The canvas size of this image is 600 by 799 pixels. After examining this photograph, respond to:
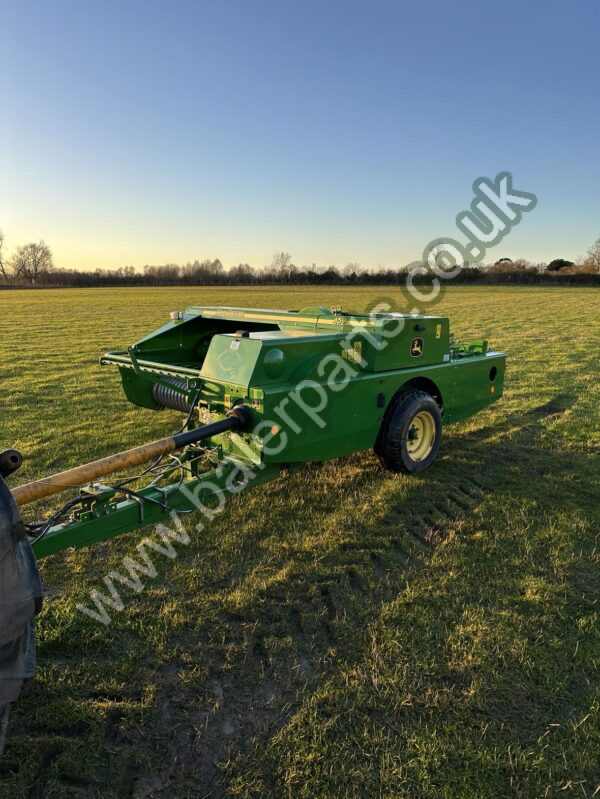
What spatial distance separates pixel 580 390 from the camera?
347 inches

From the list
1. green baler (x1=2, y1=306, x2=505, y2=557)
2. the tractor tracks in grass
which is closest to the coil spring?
green baler (x1=2, y1=306, x2=505, y2=557)

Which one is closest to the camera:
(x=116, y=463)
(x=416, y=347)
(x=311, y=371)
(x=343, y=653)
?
(x=343, y=653)

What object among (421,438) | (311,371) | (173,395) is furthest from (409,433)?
(173,395)

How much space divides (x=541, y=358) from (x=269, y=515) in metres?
9.51

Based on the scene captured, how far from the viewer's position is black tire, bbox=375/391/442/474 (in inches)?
184

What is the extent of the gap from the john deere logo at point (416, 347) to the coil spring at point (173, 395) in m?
1.96

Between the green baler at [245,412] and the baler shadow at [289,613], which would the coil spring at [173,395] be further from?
the baler shadow at [289,613]

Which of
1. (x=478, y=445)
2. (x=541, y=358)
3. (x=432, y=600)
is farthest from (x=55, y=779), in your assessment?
(x=541, y=358)

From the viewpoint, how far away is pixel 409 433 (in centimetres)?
509

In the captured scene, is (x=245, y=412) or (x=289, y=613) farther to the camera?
(x=245, y=412)

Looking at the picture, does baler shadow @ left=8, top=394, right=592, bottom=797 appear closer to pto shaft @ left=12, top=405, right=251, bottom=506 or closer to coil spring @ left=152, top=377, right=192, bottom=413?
pto shaft @ left=12, top=405, right=251, bottom=506

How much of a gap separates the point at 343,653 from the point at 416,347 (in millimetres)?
2814

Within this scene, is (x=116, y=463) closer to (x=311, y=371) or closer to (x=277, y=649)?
(x=277, y=649)

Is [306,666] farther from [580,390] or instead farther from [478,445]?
[580,390]
